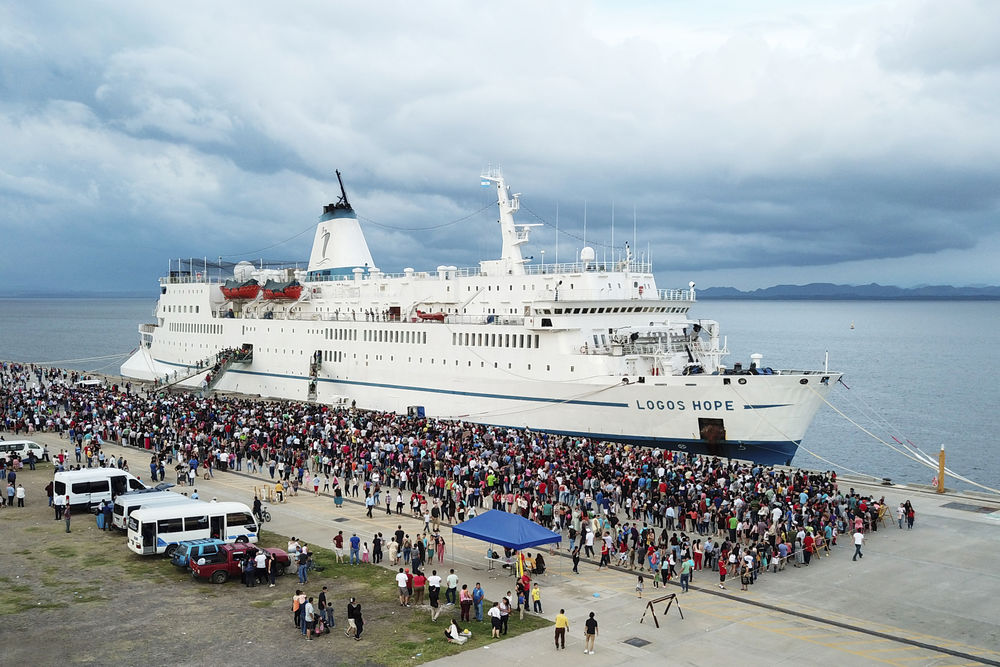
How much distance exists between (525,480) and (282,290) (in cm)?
3108

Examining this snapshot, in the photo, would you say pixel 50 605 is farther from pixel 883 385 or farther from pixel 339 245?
pixel 883 385

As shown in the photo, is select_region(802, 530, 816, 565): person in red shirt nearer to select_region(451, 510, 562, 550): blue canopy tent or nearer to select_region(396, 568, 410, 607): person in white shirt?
select_region(451, 510, 562, 550): blue canopy tent

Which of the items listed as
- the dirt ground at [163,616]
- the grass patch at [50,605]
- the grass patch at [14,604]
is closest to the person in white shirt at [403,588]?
the dirt ground at [163,616]

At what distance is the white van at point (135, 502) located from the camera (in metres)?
22.1

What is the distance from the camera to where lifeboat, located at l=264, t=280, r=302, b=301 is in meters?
52.1

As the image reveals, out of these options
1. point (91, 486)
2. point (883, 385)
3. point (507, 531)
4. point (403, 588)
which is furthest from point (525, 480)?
point (883, 385)

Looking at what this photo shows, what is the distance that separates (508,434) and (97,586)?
59.9 ft

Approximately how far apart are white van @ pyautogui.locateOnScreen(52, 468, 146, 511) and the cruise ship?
57.6 ft

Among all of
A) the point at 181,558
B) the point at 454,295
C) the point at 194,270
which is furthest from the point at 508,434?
the point at 194,270

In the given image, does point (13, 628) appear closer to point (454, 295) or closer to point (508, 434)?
point (508, 434)

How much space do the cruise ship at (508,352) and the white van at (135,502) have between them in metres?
17.8

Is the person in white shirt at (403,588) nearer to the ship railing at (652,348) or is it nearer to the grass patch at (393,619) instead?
the grass patch at (393,619)

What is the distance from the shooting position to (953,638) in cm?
1598

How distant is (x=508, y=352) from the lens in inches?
1500
